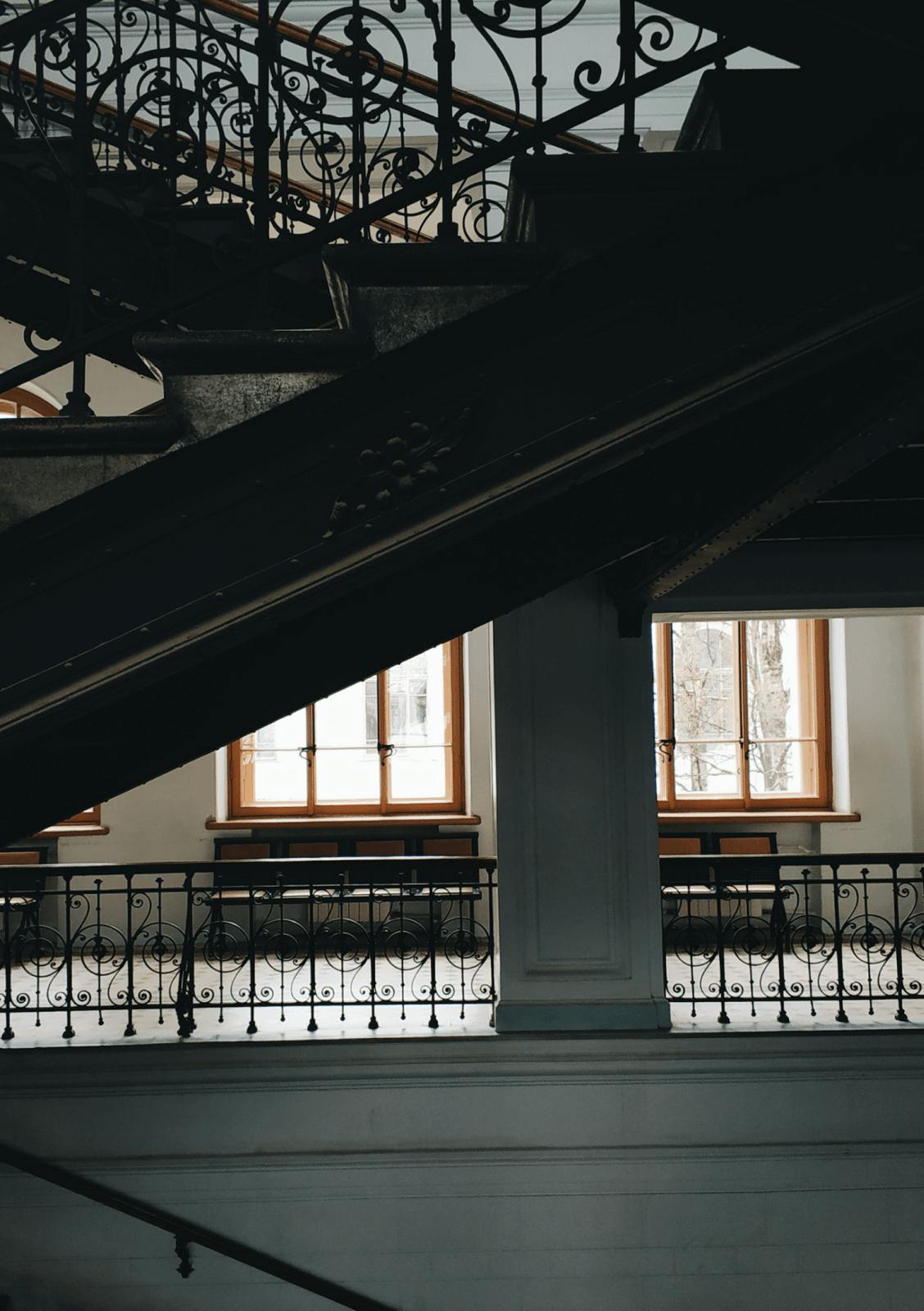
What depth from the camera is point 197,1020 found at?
6.13m

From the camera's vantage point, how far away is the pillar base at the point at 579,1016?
5.65 meters

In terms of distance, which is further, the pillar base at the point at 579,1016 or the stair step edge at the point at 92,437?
the pillar base at the point at 579,1016

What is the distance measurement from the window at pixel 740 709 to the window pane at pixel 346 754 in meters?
2.58

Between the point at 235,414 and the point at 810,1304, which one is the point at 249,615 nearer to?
the point at 235,414

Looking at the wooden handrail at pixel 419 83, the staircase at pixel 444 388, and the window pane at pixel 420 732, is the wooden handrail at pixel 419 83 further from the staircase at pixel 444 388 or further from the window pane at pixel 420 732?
the window pane at pixel 420 732

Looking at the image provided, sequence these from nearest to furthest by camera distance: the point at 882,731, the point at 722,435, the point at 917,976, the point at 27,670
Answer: the point at 27,670
the point at 722,435
the point at 917,976
the point at 882,731

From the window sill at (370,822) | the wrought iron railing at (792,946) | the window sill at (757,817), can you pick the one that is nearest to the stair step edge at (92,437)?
the wrought iron railing at (792,946)

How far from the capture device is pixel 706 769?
9.52 meters

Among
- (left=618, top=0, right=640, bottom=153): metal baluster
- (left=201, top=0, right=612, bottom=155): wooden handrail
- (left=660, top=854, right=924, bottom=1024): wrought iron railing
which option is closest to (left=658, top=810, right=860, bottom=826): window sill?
(left=660, top=854, right=924, bottom=1024): wrought iron railing

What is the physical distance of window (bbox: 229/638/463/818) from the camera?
919 centimetres

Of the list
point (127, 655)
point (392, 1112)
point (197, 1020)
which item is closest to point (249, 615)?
point (127, 655)

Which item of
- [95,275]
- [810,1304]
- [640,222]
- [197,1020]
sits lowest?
[810,1304]

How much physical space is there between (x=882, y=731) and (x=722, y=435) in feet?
26.3

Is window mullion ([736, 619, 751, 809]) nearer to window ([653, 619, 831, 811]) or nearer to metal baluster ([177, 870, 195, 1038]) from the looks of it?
window ([653, 619, 831, 811])
